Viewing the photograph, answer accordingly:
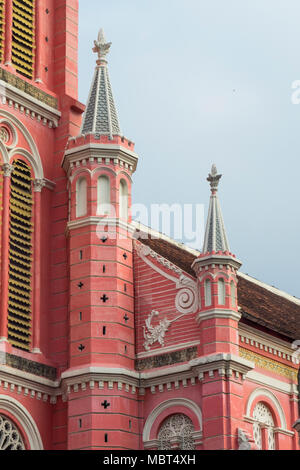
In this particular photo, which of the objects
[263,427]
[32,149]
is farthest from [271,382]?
[32,149]

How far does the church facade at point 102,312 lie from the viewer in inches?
1506

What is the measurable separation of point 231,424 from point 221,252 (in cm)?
524

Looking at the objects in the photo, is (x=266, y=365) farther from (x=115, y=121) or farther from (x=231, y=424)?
(x=115, y=121)

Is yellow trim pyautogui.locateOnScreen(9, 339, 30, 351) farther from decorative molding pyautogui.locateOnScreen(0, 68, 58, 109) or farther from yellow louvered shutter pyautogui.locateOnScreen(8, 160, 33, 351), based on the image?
decorative molding pyautogui.locateOnScreen(0, 68, 58, 109)

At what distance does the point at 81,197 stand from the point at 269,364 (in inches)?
309

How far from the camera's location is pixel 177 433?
38531 mm

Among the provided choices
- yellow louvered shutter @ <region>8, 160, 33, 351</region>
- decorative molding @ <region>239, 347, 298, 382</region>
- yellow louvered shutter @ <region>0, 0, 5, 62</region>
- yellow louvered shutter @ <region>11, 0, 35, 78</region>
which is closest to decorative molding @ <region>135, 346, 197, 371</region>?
decorative molding @ <region>239, 347, 298, 382</region>

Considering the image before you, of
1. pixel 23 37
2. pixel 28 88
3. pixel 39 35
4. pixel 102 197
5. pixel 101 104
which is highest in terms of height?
pixel 39 35

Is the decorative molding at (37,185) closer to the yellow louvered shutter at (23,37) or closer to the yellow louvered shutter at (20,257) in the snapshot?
the yellow louvered shutter at (20,257)

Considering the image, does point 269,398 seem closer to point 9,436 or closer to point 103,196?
point 103,196

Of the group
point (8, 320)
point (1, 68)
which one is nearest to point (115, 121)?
point (1, 68)

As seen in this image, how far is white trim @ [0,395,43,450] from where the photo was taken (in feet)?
125
